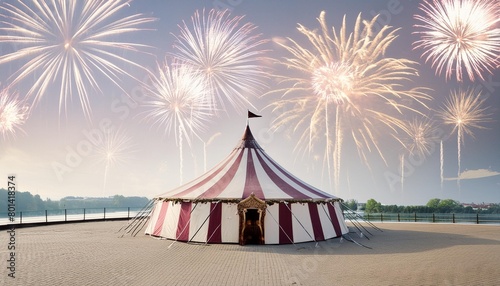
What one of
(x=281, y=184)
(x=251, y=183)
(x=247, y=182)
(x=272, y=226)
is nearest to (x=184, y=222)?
(x=247, y=182)

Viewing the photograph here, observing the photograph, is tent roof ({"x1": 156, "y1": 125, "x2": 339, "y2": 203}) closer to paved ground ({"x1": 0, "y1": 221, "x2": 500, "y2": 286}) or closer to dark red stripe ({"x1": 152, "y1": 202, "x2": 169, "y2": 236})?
dark red stripe ({"x1": 152, "y1": 202, "x2": 169, "y2": 236})

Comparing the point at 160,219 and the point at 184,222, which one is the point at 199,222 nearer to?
the point at 184,222

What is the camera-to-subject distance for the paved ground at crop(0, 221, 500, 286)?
8305 millimetres

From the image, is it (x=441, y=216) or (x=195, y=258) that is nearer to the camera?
(x=195, y=258)

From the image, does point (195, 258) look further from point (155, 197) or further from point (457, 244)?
point (457, 244)

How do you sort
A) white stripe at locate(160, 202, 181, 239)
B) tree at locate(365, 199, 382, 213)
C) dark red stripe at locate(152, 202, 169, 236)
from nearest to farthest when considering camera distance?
1. white stripe at locate(160, 202, 181, 239)
2. dark red stripe at locate(152, 202, 169, 236)
3. tree at locate(365, 199, 382, 213)

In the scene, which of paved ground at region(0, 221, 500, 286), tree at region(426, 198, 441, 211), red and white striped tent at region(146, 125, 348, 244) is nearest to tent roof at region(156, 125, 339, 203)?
red and white striped tent at region(146, 125, 348, 244)

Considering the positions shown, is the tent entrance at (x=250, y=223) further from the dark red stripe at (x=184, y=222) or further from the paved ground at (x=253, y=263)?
the dark red stripe at (x=184, y=222)

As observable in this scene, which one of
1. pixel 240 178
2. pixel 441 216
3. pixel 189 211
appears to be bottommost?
pixel 441 216

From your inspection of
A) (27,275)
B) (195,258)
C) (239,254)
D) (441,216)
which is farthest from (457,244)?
(441,216)

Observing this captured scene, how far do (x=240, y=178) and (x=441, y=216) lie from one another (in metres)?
24.5

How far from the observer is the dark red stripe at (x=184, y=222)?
14703mm

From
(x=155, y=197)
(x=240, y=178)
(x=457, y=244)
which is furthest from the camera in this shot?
(x=155, y=197)

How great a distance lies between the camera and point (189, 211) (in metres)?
14.9
